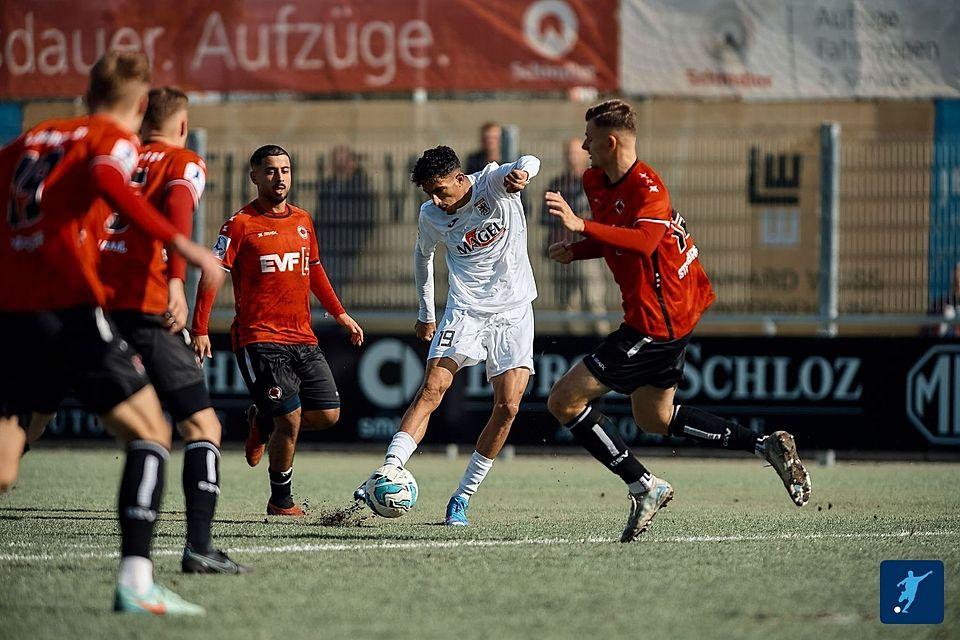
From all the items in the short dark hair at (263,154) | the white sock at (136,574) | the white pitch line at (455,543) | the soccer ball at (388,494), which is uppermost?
the short dark hair at (263,154)

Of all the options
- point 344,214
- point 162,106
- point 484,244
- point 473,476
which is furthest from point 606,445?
point 344,214

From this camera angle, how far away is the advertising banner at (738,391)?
12.7 m

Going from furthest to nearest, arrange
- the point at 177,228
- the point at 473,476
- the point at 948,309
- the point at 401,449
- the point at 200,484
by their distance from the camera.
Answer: the point at 948,309, the point at 473,476, the point at 401,449, the point at 200,484, the point at 177,228

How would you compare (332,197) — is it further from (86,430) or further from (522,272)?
(522,272)

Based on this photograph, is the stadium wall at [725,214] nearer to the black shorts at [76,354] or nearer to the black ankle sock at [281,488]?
the black ankle sock at [281,488]

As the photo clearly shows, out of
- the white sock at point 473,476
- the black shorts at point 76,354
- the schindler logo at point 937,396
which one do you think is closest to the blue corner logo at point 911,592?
the white sock at point 473,476

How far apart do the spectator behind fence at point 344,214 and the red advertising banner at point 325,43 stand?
2.83 m

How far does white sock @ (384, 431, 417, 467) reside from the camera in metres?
7.84

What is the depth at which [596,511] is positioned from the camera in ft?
29.8

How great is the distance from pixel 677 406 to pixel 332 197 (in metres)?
6.75

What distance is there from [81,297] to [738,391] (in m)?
8.41

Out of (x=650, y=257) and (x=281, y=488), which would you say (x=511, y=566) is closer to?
(x=650, y=257)

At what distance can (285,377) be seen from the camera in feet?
29.3

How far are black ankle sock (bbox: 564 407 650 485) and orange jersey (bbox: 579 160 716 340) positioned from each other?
1.69ft
